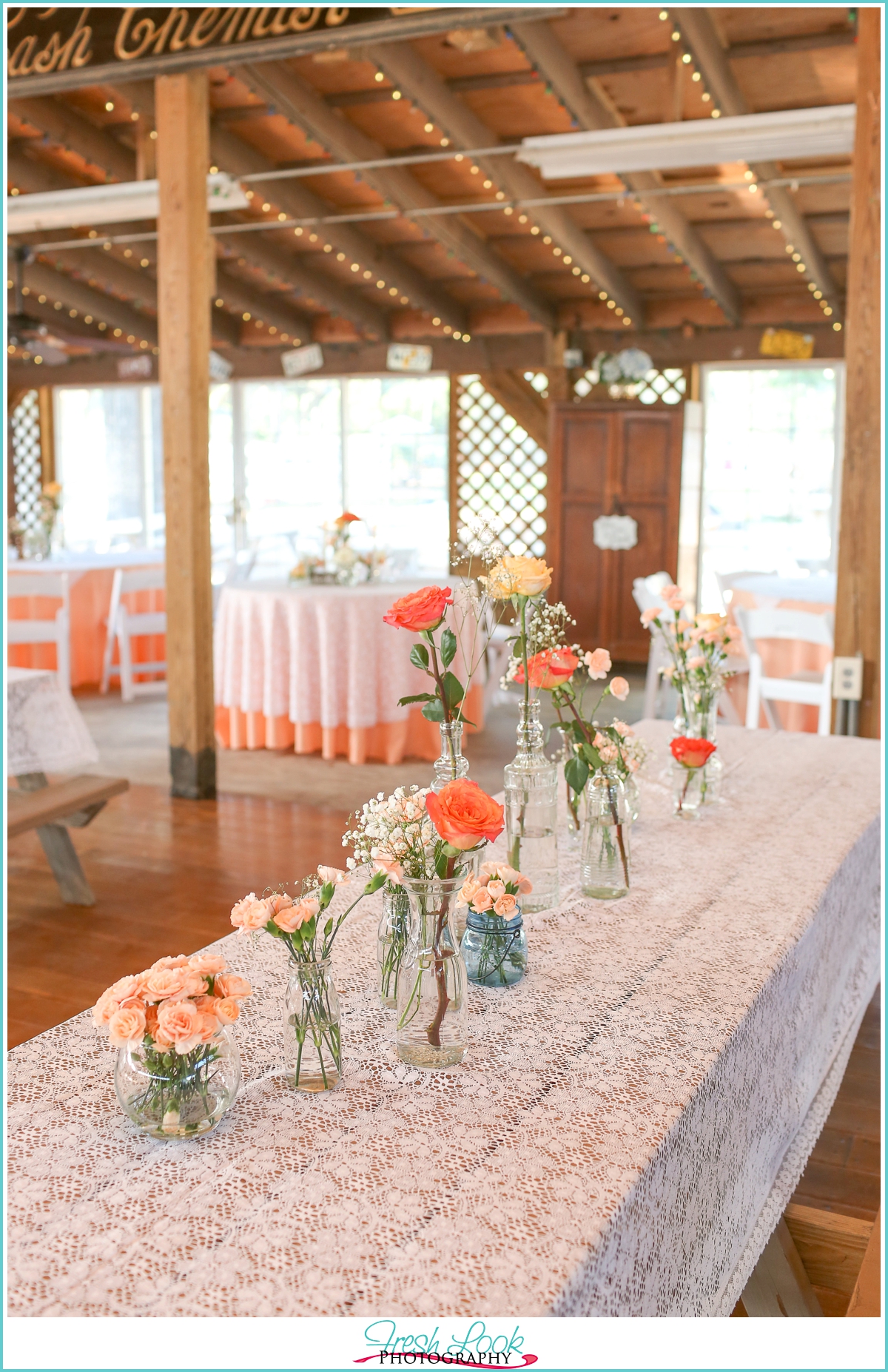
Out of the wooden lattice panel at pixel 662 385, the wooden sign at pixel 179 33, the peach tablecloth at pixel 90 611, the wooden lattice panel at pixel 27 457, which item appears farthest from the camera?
the wooden lattice panel at pixel 27 457

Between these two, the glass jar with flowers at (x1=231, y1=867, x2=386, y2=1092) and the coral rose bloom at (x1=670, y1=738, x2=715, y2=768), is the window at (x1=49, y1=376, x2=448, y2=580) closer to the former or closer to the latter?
the coral rose bloom at (x1=670, y1=738, x2=715, y2=768)

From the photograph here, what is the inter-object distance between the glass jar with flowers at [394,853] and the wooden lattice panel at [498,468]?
20.0 feet

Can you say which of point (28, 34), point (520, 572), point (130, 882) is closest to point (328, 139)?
point (28, 34)

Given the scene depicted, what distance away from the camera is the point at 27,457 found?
28.1 feet

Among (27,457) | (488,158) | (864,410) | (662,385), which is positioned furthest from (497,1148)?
(27,457)

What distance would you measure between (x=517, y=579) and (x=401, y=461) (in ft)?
21.3

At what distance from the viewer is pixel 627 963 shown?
1.17 meters

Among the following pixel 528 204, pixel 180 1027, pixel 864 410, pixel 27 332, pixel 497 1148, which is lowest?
pixel 497 1148

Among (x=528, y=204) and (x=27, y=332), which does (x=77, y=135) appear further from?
(x=528, y=204)

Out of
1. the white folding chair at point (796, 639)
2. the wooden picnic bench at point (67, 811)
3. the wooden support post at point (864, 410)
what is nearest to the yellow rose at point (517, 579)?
the wooden support post at point (864, 410)

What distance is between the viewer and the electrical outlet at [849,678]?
2.60 metres

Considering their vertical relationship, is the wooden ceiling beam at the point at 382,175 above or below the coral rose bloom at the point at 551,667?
above

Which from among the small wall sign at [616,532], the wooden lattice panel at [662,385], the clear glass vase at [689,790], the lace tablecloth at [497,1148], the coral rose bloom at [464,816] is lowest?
the lace tablecloth at [497,1148]

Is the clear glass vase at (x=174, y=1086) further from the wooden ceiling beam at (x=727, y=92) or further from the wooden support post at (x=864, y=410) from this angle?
the wooden ceiling beam at (x=727, y=92)
